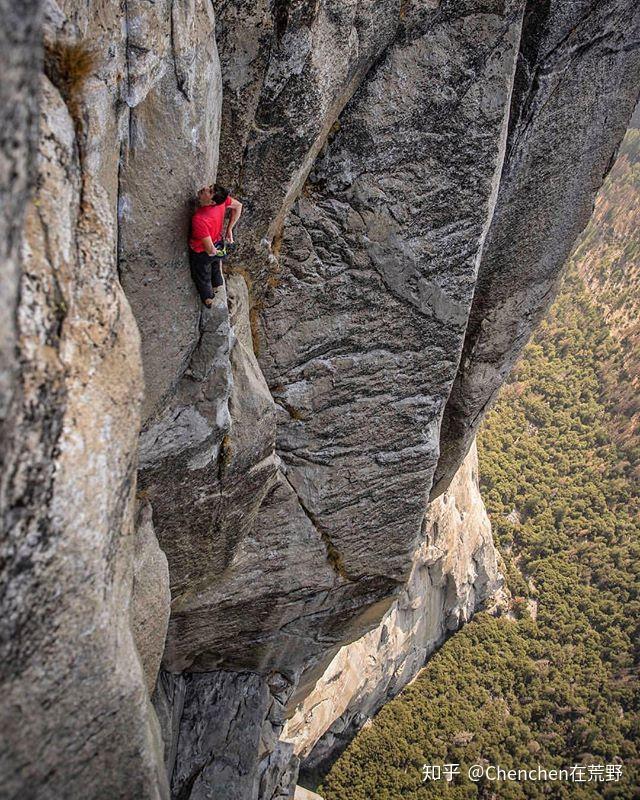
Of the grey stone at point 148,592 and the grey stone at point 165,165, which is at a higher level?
the grey stone at point 165,165

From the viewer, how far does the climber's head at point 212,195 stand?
16.2ft

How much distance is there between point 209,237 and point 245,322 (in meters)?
1.97

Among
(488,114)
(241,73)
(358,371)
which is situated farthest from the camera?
(358,371)

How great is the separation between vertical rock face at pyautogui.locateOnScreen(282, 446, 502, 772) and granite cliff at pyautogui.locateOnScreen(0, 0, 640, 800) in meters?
8.02

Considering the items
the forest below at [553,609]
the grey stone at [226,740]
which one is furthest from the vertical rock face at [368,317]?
the forest below at [553,609]

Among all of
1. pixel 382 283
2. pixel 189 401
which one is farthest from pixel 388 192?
pixel 189 401

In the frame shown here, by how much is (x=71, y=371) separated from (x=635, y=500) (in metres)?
33.7

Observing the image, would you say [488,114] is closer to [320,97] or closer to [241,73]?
[320,97]

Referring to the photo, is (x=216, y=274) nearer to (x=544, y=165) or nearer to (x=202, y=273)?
(x=202, y=273)

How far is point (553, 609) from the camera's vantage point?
94.0 feet

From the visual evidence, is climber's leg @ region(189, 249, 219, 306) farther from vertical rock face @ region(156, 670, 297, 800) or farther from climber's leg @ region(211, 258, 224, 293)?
vertical rock face @ region(156, 670, 297, 800)

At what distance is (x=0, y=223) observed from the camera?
245cm

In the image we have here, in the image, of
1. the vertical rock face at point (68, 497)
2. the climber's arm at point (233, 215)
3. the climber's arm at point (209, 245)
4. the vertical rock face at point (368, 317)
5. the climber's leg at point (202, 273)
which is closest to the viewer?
the vertical rock face at point (68, 497)

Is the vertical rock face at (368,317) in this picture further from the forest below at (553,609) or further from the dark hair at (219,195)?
the forest below at (553,609)
